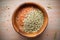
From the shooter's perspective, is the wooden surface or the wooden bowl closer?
the wooden bowl

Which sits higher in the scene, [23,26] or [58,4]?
[58,4]

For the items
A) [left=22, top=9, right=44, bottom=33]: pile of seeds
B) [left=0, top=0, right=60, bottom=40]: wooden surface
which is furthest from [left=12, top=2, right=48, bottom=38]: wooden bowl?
[left=0, top=0, right=60, bottom=40]: wooden surface

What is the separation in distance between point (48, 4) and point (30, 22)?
14.0 inches

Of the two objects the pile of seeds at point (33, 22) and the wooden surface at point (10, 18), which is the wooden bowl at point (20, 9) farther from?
the wooden surface at point (10, 18)

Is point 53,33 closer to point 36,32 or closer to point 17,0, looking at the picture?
point 36,32

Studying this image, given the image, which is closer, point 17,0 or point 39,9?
point 39,9

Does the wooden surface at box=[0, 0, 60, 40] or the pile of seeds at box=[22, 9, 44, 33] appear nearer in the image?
the pile of seeds at box=[22, 9, 44, 33]

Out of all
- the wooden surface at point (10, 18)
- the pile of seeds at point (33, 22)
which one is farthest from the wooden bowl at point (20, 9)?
the wooden surface at point (10, 18)

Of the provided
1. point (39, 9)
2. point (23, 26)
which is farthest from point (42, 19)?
point (23, 26)

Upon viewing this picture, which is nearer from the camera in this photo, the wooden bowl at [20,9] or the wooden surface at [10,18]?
the wooden bowl at [20,9]

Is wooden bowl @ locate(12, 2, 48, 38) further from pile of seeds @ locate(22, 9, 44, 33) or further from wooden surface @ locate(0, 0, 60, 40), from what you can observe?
wooden surface @ locate(0, 0, 60, 40)

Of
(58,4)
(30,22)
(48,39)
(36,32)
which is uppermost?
(58,4)

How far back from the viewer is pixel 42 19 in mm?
1396

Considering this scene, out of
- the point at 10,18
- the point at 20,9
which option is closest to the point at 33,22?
the point at 20,9
